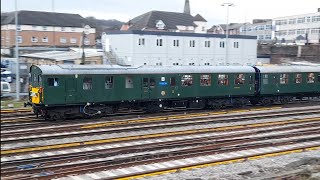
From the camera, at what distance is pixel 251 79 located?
91.0 ft

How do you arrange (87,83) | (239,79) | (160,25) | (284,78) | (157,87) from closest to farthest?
(87,83), (157,87), (239,79), (284,78), (160,25)

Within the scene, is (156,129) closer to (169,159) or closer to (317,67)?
(169,159)

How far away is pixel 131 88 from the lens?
22906 millimetres

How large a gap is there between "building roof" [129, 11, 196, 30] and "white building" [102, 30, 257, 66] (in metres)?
21.3

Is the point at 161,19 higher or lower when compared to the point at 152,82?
higher

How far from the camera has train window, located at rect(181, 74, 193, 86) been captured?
24.9 metres

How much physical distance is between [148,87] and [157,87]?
0.63 metres

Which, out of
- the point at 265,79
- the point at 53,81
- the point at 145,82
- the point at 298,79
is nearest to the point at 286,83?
the point at 298,79

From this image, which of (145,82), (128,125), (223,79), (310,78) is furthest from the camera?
(310,78)

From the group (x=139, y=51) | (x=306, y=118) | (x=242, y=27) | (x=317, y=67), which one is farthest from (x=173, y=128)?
(x=242, y=27)

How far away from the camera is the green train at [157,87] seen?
20.8 metres

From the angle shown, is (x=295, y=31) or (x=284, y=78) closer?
(x=284, y=78)

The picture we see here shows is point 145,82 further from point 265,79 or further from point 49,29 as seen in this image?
point 49,29

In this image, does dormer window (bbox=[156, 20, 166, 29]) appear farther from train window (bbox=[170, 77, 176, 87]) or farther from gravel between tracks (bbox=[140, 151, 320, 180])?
gravel between tracks (bbox=[140, 151, 320, 180])
